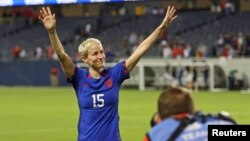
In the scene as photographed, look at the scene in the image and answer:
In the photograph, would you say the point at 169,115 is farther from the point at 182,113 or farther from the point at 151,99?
the point at 151,99

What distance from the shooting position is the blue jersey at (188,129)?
4.44m

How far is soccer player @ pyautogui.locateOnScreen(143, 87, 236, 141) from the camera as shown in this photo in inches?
175

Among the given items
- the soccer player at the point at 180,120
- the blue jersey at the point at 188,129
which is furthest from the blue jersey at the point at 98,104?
the blue jersey at the point at 188,129

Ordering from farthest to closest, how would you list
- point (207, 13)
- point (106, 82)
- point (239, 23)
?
point (207, 13), point (239, 23), point (106, 82)

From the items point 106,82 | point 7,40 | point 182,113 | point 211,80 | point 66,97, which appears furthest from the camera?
point 7,40

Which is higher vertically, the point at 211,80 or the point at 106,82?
the point at 106,82

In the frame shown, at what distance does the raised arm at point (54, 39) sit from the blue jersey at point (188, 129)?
3156mm

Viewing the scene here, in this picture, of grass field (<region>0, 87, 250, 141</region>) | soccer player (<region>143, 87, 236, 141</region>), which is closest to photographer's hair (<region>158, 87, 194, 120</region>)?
soccer player (<region>143, 87, 236, 141</region>)

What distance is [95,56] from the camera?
7.57 m

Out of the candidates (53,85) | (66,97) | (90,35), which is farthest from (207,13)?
(66,97)

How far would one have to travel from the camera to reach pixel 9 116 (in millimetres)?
22672

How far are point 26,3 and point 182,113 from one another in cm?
1706

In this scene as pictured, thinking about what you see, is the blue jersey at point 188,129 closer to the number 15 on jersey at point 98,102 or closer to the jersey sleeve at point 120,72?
the number 15 on jersey at point 98,102

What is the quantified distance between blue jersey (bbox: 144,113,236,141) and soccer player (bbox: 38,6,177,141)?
297cm
